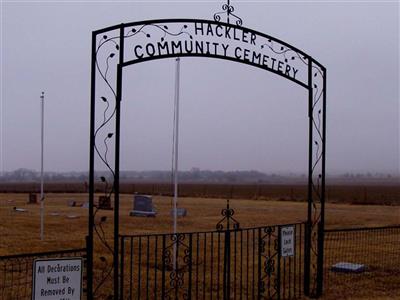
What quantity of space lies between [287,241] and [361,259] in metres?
5.65

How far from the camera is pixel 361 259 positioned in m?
13.4

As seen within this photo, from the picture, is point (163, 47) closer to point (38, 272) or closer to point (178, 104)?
point (38, 272)

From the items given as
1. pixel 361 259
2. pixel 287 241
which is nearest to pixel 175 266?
pixel 287 241

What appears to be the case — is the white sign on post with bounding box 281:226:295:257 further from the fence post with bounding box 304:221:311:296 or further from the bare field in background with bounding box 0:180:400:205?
the bare field in background with bounding box 0:180:400:205

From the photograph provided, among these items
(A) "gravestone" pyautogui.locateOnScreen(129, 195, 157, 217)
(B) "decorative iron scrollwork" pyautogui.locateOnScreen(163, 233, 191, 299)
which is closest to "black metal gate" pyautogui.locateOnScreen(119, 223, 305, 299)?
(B) "decorative iron scrollwork" pyautogui.locateOnScreen(163, 233, 191, 299)

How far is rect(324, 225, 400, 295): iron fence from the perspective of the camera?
10273 mm

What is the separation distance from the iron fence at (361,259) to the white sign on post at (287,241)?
44.0 inches

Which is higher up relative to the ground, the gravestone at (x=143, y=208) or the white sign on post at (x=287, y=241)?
the white sign on post at (x=287, y=241)

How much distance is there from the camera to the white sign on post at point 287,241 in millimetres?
8484

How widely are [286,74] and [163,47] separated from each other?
236 centimetres

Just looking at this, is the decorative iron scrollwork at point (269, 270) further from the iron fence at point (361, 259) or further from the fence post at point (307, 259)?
the iron fence at point (361, 259)

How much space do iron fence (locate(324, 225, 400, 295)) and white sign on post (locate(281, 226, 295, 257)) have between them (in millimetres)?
1117

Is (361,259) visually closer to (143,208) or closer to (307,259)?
(307,259)

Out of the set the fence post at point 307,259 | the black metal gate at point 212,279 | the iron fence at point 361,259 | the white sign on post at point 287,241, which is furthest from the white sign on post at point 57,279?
the iron fence at point 361,259
